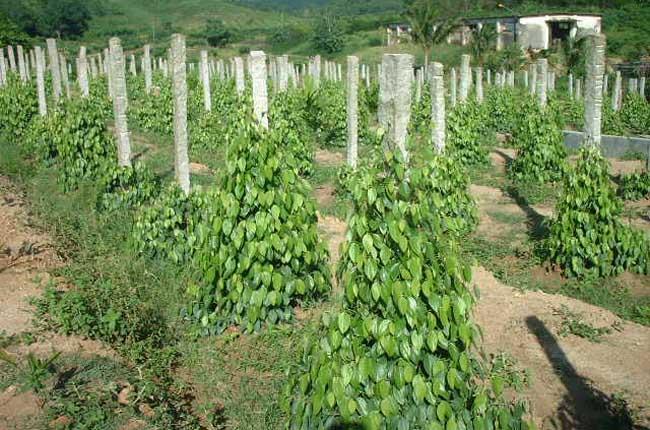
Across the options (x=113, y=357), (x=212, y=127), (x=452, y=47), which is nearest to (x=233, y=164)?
(x=113, y=357)

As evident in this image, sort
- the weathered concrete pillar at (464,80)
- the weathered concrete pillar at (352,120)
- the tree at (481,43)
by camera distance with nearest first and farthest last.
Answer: the weathered concrete pillar at (352,120), the weathered concrete pillar at (464,80), the tree at (481,43)

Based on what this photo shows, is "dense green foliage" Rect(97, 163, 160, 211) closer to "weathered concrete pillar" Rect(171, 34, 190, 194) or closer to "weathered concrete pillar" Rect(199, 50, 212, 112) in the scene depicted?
"weathered concrete pillar" Rect(171, 34, 190, 194)

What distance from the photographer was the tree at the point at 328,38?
166 feet

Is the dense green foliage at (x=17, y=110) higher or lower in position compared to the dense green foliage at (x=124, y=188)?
higher

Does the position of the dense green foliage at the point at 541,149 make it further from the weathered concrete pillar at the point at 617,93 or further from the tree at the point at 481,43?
the tree at the point at 481,43

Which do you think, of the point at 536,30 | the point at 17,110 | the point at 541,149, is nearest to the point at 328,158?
the point at 541,149

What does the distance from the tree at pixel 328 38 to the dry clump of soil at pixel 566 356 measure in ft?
149

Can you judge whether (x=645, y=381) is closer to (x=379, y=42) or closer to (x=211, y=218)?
(x=211, y=218)

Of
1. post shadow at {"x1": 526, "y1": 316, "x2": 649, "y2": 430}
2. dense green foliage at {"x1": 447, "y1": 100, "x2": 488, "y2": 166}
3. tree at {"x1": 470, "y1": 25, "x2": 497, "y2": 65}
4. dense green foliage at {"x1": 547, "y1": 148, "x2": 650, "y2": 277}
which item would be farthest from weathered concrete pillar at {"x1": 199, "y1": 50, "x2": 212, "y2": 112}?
tree at {"x1": 470, "y1": 25, "x2": 497, "y2": 65}

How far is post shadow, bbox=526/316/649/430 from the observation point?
4.61m

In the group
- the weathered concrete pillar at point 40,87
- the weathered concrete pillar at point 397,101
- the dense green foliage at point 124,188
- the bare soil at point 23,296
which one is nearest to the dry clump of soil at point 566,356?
the weathered concrete pillar at point 397,101

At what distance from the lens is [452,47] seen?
45.5 m

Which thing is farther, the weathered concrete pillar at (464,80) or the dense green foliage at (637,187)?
the weathered concrete pillar at (464,80)

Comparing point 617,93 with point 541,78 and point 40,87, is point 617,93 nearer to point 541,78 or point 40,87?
point 541,78
